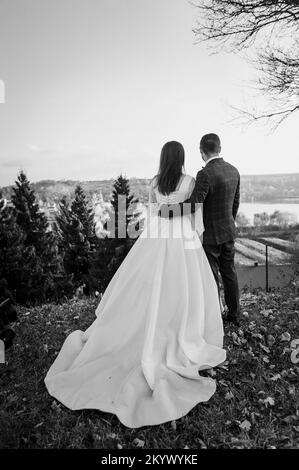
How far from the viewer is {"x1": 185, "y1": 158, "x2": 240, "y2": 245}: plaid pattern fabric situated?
15.4 feet

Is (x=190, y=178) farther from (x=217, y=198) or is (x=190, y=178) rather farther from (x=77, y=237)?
(x=77, y=237)

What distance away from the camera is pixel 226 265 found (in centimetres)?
518

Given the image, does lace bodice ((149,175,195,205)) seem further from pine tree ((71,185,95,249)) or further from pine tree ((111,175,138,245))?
pine tree ((71,185,95,249))

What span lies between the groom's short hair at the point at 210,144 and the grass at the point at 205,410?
2576 millimetres

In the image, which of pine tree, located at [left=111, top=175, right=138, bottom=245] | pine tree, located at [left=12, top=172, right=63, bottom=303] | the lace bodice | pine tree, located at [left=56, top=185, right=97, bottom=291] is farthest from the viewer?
pine tree, located at [left=56, top=185, right=97, bottom=291]

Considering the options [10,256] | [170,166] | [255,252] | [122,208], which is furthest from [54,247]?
[170,166]

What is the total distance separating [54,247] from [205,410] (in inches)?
1389

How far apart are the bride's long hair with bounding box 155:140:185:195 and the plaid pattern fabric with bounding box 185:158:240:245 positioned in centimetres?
41

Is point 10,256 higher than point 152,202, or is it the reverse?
point 152,202

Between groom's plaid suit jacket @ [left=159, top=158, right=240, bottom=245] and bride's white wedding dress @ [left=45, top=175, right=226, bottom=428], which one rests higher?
groom's plaid suit jacket @ [left=159, top=158, right=240, bottom=245]

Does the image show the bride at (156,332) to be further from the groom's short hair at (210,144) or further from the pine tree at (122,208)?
the pine tree at (122,208)

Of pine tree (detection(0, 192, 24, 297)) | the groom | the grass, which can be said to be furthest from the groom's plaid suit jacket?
pine tree (detection(0, 192, 24, 297))
